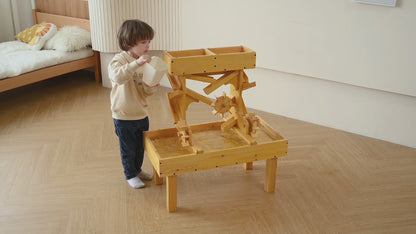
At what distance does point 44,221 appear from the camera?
256 centimetres

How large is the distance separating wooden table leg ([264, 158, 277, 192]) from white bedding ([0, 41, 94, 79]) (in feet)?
8.18

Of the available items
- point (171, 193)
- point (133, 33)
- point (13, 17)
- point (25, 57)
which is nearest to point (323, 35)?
point (133, 33)

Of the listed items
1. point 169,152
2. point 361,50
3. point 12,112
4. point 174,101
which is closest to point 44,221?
point 169,152

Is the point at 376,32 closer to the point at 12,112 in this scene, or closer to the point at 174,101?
the point at 174,101

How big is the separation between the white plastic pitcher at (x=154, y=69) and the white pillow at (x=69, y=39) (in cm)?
234

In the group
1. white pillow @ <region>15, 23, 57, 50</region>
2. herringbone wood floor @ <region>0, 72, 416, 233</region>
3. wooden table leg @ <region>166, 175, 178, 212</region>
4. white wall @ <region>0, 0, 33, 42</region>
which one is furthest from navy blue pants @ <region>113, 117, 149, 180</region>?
white wall @ <region>0, 0, 33, 42</region>

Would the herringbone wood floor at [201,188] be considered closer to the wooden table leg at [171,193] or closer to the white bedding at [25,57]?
the wooden table leg at [171,193]

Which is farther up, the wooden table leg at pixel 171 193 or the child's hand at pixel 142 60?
the child's hand at pixel 142 60

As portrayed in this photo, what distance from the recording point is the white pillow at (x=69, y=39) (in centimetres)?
450

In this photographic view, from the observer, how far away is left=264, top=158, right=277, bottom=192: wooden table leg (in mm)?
2842

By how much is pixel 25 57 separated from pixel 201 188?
2.40 m

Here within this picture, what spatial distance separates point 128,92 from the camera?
263 cm

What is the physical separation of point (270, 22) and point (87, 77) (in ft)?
7.49

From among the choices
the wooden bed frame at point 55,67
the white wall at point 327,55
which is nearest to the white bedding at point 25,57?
the wooden bed frame at point 55,67
